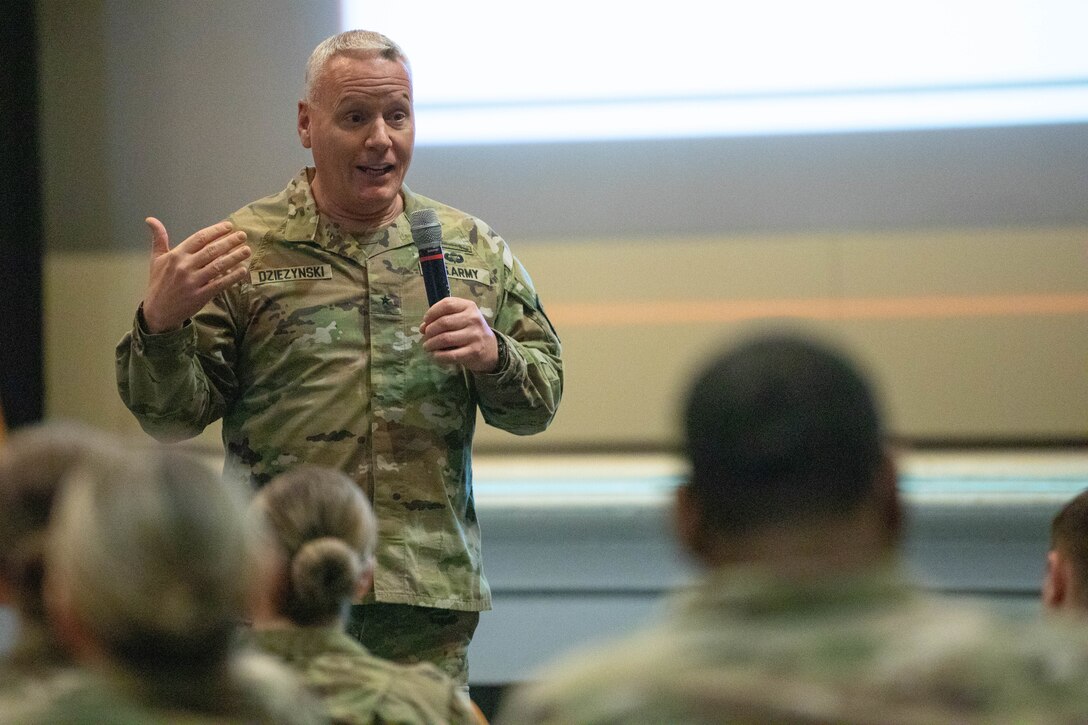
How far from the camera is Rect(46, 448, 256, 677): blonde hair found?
100 cm

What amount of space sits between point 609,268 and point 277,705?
3710mm

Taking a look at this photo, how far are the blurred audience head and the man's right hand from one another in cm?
118

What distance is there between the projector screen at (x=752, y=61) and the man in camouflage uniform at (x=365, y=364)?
2132 mm

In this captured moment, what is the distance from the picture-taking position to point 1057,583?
1.83 m

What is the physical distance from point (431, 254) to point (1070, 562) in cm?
102

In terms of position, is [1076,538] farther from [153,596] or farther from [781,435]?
[153,596]

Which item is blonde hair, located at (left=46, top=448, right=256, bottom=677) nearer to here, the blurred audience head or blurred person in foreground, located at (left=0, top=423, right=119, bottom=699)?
blurred person in foreground, located at (left=0, top=423, right=119, bottom=699)

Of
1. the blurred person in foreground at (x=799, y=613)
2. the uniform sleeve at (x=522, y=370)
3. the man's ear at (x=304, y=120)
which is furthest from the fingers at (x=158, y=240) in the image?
the blurred person in foreground at (x=799, y=613)

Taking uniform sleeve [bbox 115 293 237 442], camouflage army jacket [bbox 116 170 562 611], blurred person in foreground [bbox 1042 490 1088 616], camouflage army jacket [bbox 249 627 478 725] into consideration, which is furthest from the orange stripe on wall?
camouflage army jacket [bbox 249 627 478 725]

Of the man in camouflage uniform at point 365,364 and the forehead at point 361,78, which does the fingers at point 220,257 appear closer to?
the man in camouflage uniform at point 365,364

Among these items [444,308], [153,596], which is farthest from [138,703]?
[444,308]

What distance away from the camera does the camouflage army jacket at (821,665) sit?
0.94 m

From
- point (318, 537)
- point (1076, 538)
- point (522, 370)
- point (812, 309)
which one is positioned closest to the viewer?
point (318, 537)

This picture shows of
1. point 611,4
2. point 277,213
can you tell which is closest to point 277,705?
point 277,213
